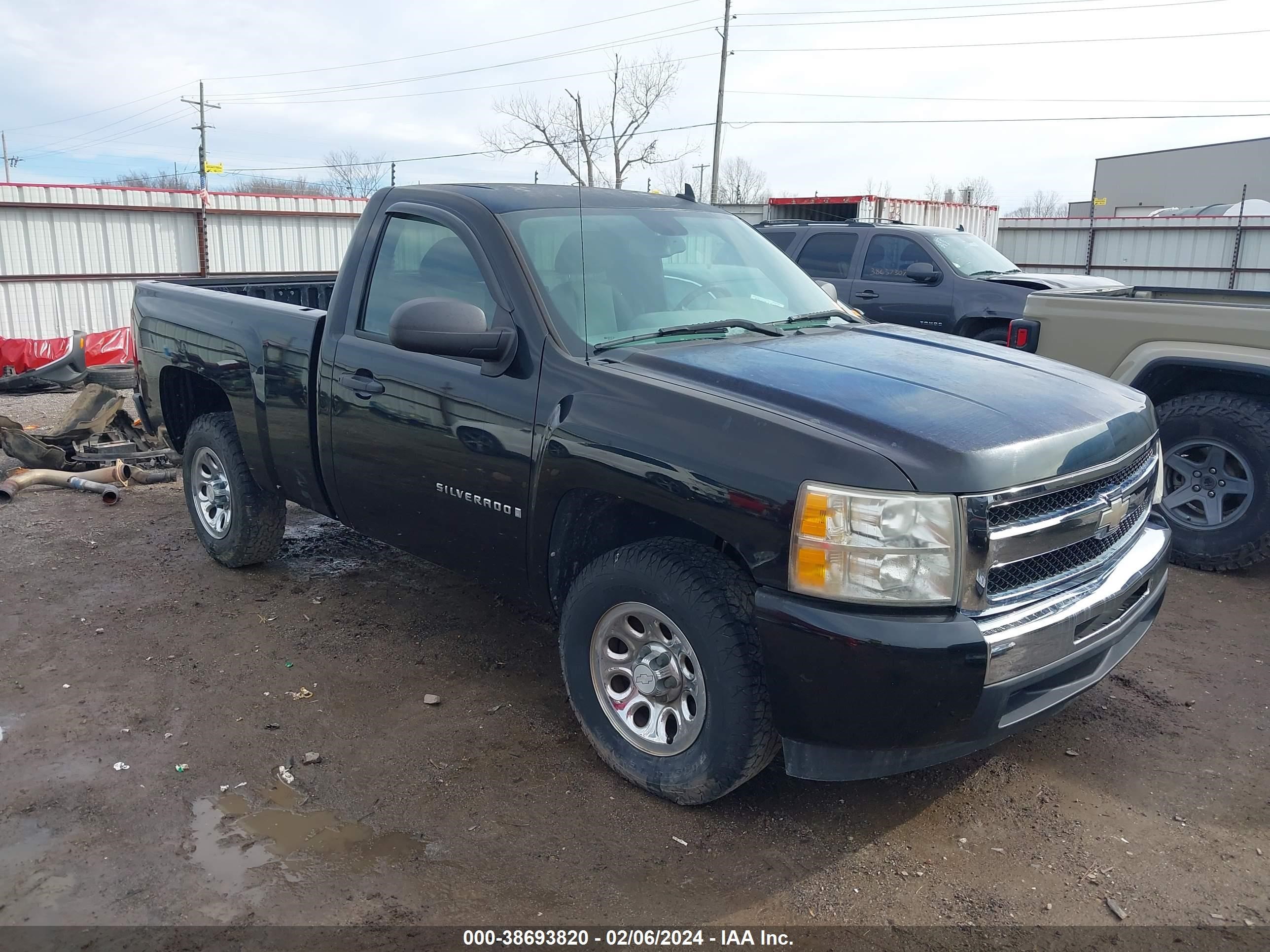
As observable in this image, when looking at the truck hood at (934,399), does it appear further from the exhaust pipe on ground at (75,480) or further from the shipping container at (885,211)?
the shipping container at (885,211)

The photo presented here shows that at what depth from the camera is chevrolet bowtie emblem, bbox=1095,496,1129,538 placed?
3150 millimetres

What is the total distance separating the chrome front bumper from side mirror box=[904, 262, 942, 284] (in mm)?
7051

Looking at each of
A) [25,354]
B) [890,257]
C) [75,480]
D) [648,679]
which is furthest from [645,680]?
[25,354]

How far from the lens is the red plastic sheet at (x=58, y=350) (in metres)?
12.1

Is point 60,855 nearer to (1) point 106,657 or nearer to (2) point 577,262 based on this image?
(1) point 106,657

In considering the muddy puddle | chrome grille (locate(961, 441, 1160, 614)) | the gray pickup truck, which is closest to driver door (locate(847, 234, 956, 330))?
the gray pickup truck

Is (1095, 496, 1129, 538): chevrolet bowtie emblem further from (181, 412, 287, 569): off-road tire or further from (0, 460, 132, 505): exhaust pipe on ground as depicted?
(0, 460, 132, 505): exhaust pipe on ground

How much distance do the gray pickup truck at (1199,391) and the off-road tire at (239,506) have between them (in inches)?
180

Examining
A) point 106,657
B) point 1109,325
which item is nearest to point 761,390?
point 106,657

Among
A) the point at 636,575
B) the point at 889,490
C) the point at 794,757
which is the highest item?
the point at 889,490

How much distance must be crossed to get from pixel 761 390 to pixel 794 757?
3.57 feet

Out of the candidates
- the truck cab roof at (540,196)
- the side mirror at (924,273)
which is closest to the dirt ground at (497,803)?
the truck cab roof at (540,196)

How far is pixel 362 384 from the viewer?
4.14 m

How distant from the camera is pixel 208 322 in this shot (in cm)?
508
